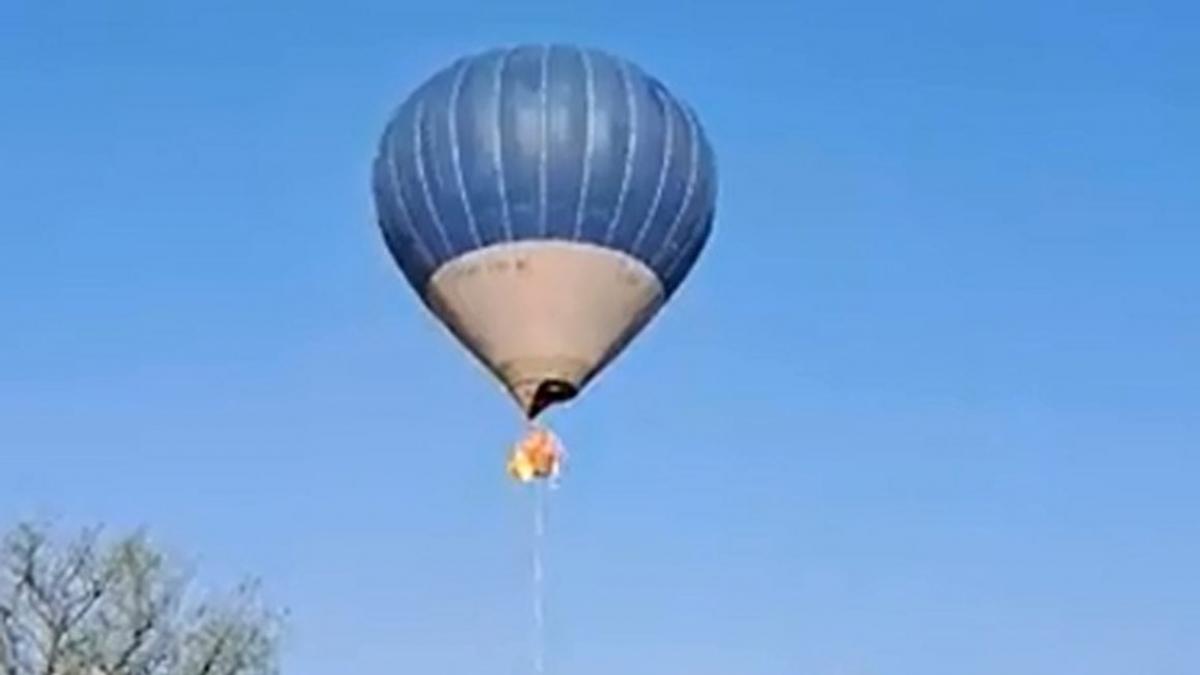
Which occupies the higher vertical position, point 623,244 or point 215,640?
point 215,640

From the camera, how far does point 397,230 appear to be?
2506 centimetres

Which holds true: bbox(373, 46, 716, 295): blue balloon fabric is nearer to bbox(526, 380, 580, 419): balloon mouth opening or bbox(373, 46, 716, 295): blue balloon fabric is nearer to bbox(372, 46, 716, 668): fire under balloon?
bbox(372, 46, 716, 668): fire under balloon

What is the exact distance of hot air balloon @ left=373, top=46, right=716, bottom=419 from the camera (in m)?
24.5

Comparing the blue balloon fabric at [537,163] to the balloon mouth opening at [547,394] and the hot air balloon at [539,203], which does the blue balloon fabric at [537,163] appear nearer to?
the hot air balloon at [539,203]

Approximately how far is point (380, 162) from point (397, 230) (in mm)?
596

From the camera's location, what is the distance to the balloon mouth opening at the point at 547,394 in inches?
972

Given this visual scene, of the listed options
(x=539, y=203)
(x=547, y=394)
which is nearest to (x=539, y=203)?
(x=539, y=203)

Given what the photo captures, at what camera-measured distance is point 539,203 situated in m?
24.5

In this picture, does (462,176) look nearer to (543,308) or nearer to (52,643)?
(543,308)

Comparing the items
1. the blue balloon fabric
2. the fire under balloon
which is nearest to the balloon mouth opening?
the fire under balloon

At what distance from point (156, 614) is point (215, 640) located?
3.19 feet

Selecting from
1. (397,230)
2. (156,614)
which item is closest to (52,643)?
(156,614)

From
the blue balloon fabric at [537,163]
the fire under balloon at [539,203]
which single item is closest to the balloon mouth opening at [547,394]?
the fire under balloon at [539,203]

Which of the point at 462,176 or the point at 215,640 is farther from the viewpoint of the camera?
the point at 215,640
